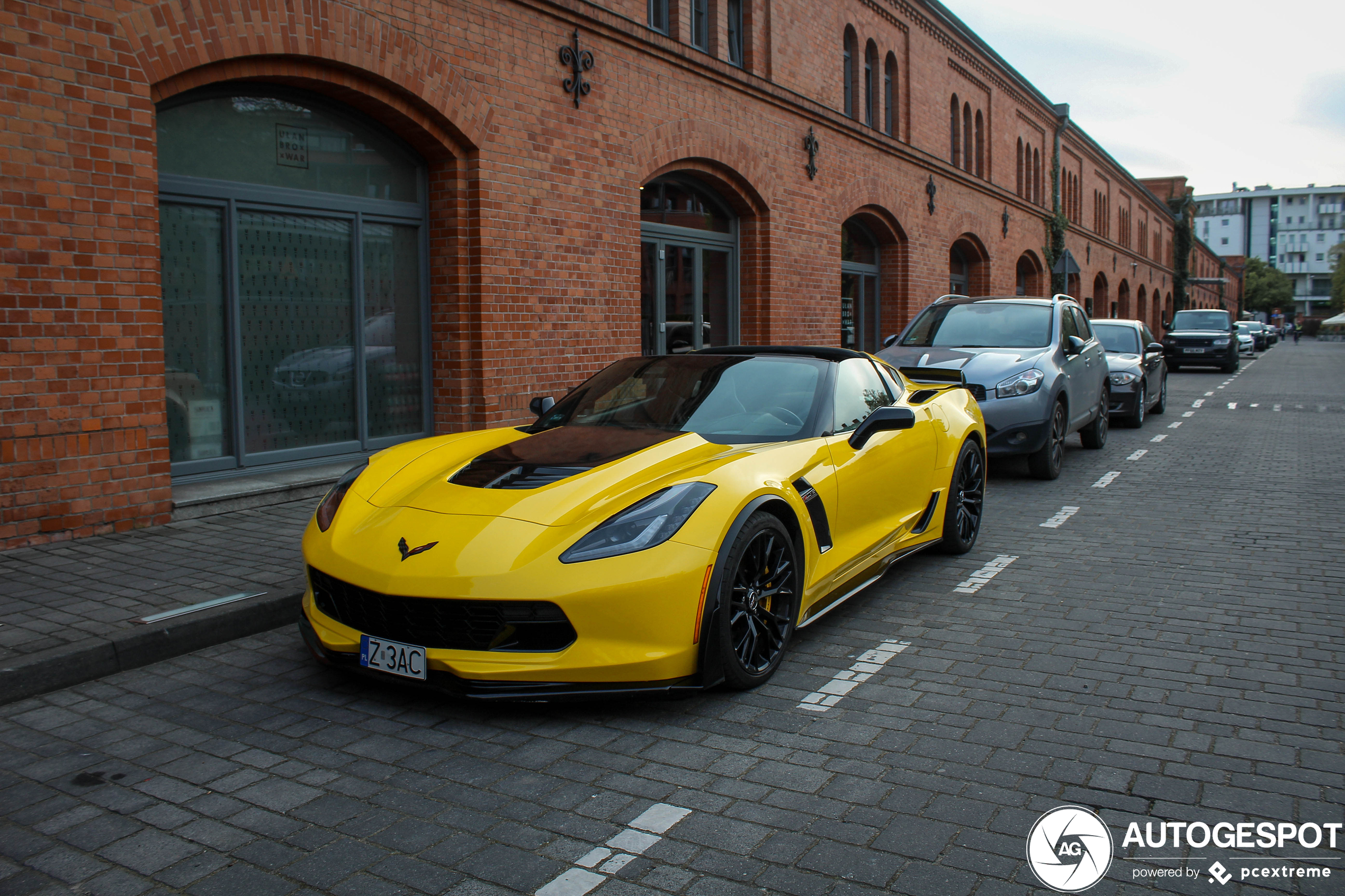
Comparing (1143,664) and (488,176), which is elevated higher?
(488,176)

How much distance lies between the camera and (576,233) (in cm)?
1087

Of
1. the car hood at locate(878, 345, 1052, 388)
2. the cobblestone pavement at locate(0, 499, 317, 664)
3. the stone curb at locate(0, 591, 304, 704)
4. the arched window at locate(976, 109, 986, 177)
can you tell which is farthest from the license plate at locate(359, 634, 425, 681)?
the arched window at locate(976, 109, 986, 177)

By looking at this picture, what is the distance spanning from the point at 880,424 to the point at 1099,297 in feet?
144

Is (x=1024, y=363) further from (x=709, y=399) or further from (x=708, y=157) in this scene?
(x=709, y=399)

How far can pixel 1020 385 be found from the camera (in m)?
9.88

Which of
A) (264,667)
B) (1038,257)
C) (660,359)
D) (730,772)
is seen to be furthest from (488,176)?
(1038,257)

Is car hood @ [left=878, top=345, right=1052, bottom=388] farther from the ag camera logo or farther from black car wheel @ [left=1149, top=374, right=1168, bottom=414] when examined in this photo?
black car wheel @ [left=1149, top=374, right=1168, bottom=414]

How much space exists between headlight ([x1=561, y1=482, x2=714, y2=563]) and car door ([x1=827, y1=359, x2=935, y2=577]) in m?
1.08

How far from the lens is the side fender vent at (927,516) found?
5.98 m

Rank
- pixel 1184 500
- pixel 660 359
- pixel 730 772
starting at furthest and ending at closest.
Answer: pixel 1184 500 < pixel 660 359 < pixel 730 772

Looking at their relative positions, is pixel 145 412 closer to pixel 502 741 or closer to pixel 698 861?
pixel 502 741

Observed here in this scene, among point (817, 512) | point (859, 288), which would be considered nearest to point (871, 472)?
point (817, 512)

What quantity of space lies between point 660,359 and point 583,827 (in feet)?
10.5

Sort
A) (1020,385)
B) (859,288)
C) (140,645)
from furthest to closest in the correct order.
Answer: (859,288) → (1020,385) → (140,645)
